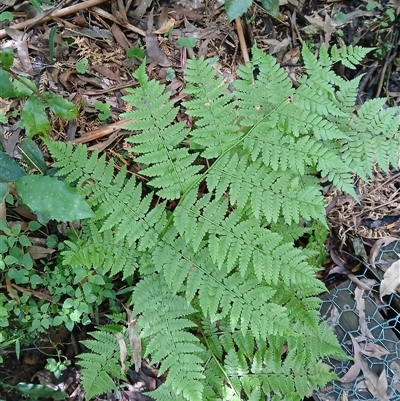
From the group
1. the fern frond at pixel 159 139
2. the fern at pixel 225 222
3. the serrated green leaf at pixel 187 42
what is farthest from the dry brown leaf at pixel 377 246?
the serrated green leaf at pixel 187 42

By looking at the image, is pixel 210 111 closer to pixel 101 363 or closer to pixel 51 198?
pixel 51 198

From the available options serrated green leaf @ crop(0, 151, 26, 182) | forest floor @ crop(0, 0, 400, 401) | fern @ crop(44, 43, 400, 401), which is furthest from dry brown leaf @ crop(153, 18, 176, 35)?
serrated green leaf @ crop(0, 151, 26, 182)

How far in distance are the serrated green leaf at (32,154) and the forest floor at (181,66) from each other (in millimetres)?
210

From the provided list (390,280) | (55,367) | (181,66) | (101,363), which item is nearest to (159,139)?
(181,66)

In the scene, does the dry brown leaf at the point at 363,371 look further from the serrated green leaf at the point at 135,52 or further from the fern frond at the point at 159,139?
the serrated green leaf at the point at 135,52

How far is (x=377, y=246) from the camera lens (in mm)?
3371

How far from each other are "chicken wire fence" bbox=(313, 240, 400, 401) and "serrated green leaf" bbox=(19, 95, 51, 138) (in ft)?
7.42

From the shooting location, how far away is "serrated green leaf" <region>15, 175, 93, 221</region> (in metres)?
2.42

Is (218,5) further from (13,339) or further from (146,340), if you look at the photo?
(13,339)

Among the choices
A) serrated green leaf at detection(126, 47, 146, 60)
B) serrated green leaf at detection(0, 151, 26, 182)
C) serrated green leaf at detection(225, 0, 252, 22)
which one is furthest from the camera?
serrated green leaf at detection(126, 47, 146, 60)

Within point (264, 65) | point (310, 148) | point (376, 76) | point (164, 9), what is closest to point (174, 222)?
point (310, 148)

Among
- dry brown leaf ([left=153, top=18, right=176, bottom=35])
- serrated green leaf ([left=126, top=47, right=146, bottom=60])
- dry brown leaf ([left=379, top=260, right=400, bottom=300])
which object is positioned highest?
dry brown leaf ([left=153, top=18, right=176, bottom=35])

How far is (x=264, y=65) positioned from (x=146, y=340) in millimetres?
1874

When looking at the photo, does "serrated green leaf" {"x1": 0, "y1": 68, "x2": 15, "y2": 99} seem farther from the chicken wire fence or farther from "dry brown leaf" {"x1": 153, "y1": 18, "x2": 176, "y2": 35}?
the chicken wire fence
